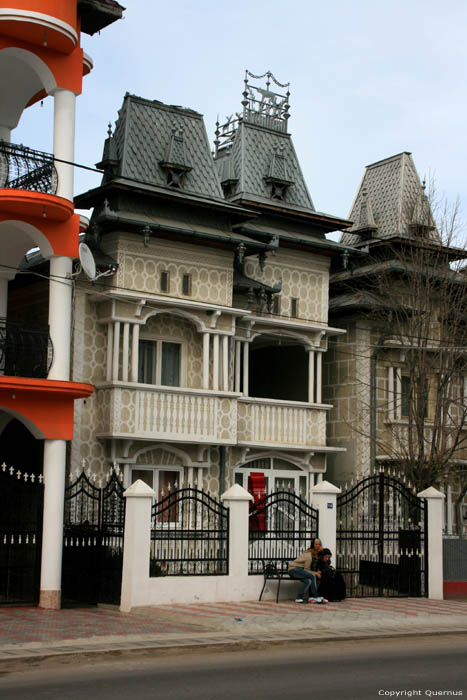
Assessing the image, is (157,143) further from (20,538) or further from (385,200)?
(20,538)

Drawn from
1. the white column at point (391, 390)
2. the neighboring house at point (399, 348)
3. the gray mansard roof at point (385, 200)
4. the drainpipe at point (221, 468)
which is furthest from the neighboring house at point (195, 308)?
the gray mansard roof at point (385, 200)

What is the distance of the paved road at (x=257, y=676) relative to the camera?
1013 centimetres

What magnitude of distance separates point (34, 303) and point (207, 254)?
462 cm

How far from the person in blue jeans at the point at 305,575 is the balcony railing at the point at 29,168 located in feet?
27.6

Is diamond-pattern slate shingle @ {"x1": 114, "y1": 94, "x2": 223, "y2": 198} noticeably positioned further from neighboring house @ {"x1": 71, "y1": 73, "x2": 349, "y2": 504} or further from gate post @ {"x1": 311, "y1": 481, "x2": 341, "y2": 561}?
gate post @ {"x1": 311, "y1": 481, "x2": 341, "y2": 561}

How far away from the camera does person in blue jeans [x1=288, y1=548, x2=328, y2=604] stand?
63.2 ft

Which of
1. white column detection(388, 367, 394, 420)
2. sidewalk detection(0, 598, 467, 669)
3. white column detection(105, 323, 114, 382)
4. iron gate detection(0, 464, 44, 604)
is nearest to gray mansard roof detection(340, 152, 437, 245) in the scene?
white column detection(388, 367, 394, 420)

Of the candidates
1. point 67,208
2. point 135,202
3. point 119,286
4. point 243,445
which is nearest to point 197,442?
point 243,445

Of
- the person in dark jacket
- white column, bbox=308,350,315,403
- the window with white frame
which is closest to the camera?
the person in dark jacket

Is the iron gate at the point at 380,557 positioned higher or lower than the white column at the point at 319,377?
lower

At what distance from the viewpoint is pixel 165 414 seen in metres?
24.9

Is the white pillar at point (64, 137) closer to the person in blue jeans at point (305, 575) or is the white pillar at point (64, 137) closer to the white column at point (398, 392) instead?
the person in blue jeans at point (305, 575)

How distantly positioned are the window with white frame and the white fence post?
7.75m

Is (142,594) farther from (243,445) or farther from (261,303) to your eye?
(261,303)
